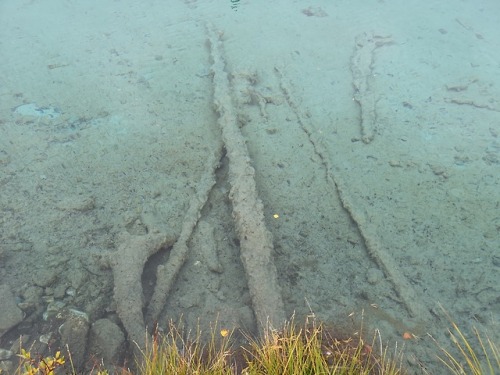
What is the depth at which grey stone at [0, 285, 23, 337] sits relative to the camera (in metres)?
2.81

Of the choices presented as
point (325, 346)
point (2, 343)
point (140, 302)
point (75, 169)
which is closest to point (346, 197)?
point (325, 346)

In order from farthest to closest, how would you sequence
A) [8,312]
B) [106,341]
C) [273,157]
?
[273,157] < [8,312] < [106,341]

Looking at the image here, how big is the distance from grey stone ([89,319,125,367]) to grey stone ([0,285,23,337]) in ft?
1.75

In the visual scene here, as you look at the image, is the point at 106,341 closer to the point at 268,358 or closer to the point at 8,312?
the point at 8,312

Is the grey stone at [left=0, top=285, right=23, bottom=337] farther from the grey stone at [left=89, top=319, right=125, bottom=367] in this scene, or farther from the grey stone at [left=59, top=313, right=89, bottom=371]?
the grey stone at [left=89, top=319, right=125, bottom=367]

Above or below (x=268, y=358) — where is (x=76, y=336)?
below

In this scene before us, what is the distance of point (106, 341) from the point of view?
274 cm

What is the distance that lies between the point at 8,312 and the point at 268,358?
1864 millimetres

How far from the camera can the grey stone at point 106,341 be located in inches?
106

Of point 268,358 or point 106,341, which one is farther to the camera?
point 106,341

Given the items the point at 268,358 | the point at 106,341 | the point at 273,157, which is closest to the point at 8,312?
the point at 106,341

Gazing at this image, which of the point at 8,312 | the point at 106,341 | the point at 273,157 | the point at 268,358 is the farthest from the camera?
the point at 273,157

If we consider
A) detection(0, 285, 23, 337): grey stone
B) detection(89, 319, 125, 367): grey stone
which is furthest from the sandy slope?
detection(89, 319, 125, 367): grey stone

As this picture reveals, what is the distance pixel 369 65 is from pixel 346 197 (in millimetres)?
3064
